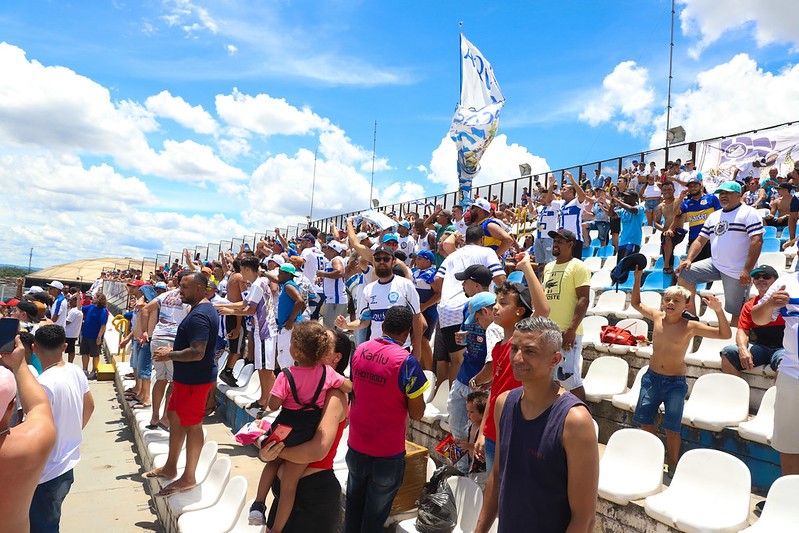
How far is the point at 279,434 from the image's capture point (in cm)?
304

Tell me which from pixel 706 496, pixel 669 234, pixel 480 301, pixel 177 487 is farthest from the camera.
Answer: pixel 669 234

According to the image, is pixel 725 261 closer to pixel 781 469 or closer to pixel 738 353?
pixel 738 353

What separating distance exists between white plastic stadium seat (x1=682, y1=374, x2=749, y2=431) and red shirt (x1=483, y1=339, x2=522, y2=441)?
204 centimetres

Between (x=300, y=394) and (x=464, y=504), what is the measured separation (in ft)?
4.80

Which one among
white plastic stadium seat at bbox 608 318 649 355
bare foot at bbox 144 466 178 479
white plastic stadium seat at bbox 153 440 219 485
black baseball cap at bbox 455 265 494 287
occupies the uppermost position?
black baseball cap at bbox 455 265 494 287

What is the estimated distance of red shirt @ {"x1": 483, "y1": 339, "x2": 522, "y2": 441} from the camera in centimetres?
300

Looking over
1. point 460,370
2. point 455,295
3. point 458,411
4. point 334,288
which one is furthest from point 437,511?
point 334,288

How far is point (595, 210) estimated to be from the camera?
11.5 metres

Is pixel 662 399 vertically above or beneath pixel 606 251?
beneath

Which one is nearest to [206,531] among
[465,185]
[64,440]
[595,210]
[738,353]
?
[64,440]

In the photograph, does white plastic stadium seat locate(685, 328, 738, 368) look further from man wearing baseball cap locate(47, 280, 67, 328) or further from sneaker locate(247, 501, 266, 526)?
man wearing baseball cap locate(47, 280, 67, 328)

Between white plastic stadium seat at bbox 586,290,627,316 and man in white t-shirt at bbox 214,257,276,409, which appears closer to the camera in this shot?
man in white t-shirt at bbox 214,257,276,409

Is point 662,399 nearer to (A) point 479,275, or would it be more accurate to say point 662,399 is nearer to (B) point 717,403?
(B) point 717,403

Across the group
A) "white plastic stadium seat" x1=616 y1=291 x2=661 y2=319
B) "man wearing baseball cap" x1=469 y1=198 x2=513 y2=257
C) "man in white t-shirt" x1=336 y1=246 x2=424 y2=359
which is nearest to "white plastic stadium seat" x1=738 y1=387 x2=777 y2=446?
"white plastic stadium seat" x1=616 y1=291 x2=661 y2=319
